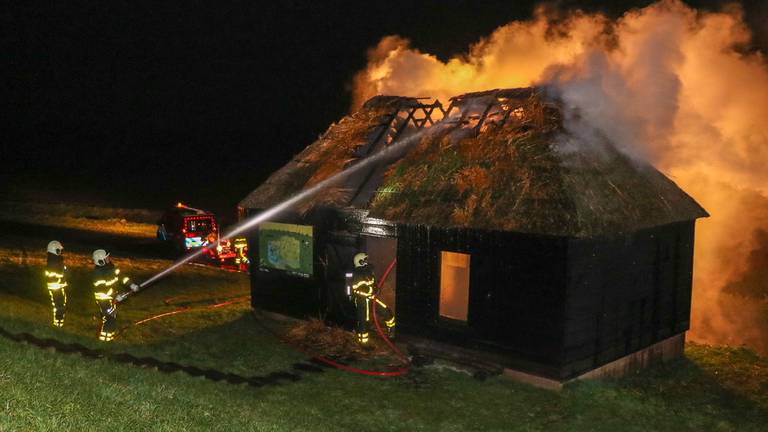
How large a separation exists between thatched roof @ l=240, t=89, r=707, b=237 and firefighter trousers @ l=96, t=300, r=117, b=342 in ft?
14.8

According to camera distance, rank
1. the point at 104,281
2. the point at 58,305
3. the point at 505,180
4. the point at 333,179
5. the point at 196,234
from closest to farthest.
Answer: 1. the point at 505,180
2. the point at 104,281
3. the point at 58,305
4. the point at 333,179
5. the point at 196,234

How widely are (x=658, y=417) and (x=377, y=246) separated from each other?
847cm

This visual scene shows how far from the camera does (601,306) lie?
1245 cm

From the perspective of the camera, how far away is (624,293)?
42.9 ft

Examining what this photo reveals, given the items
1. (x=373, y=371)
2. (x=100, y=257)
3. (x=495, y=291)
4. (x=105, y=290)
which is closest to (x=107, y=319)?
(x=105, y=290)

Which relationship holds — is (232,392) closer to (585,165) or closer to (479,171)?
(479,171)

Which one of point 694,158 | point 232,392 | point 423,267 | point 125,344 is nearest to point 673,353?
point 694,158

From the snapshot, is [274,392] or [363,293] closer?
[274,392]

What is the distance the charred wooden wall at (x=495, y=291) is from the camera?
38.6ft

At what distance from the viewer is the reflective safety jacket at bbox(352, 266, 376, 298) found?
14102 millimetres

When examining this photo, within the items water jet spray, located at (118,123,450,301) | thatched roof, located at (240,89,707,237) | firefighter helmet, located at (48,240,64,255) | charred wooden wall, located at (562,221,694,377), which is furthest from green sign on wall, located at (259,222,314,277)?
charred wooden wall, located at (562,221,694,377)

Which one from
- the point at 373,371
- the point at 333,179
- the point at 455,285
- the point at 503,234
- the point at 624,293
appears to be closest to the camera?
the point at 503,234

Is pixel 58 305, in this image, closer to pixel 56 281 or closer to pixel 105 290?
pixel 56 281

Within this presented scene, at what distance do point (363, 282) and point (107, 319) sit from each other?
18.4ft
